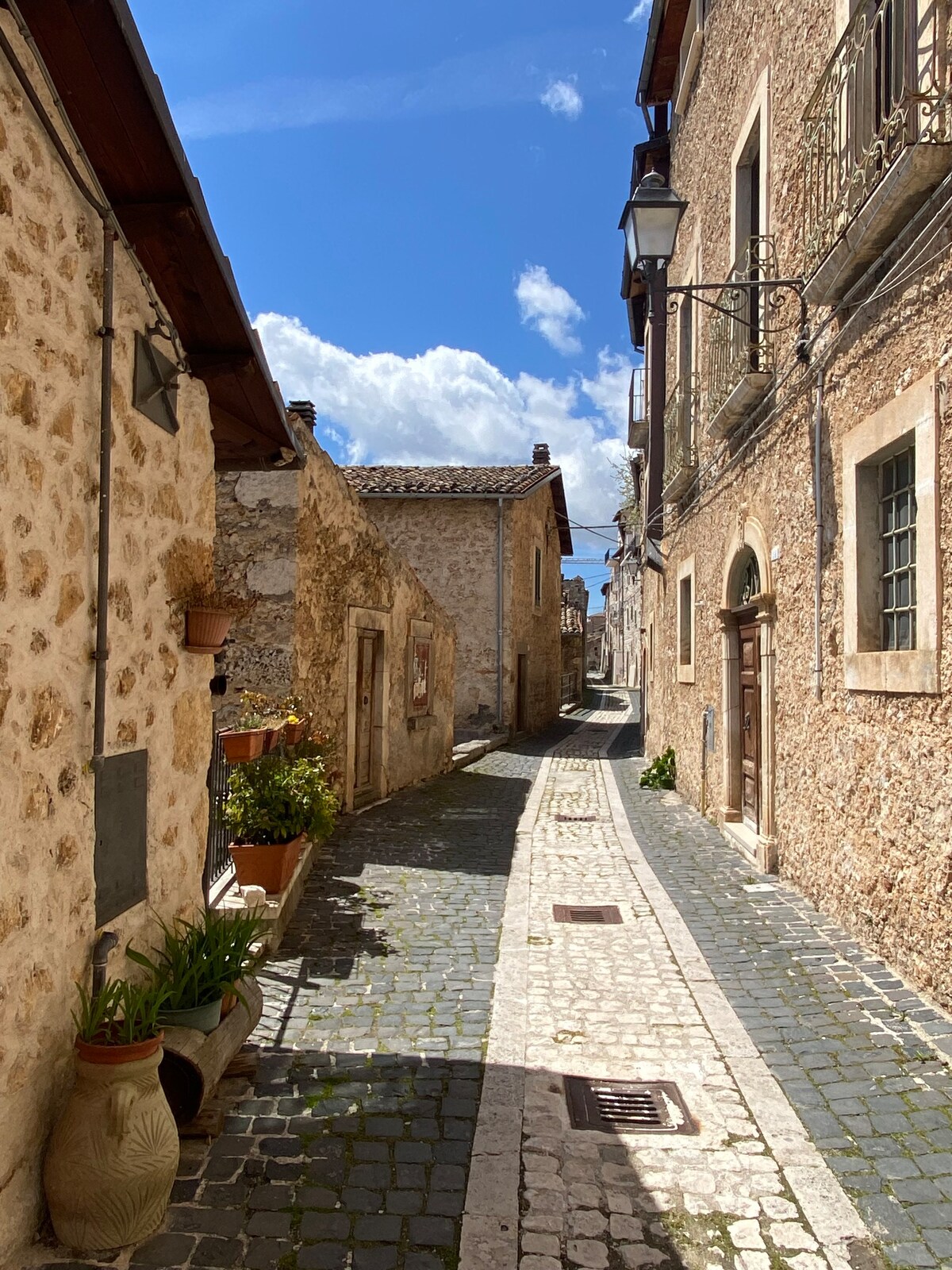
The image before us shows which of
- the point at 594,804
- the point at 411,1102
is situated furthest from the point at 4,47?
the point at 594,804

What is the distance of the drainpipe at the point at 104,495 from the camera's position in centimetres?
306

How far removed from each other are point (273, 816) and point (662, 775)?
8.07 metres

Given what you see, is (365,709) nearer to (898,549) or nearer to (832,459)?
(832,459)

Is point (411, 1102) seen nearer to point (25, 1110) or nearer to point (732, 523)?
point (25, 1110)

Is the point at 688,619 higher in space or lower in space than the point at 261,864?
higher

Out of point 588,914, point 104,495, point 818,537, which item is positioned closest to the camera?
point 104,495

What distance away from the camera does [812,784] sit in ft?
20.7

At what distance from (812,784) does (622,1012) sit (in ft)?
8.29

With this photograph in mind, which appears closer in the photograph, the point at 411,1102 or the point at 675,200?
the point at 411,1102

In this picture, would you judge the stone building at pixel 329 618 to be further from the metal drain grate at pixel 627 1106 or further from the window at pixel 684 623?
the metal drain grate at pixel 627 1106

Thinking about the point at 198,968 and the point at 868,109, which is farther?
the point at 868,109

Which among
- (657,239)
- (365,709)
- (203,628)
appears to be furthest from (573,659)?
(203,628)

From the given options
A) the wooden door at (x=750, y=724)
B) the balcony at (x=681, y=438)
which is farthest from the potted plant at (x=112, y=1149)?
the balcony at (x=681, y=438)

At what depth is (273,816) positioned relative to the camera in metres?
6.04
